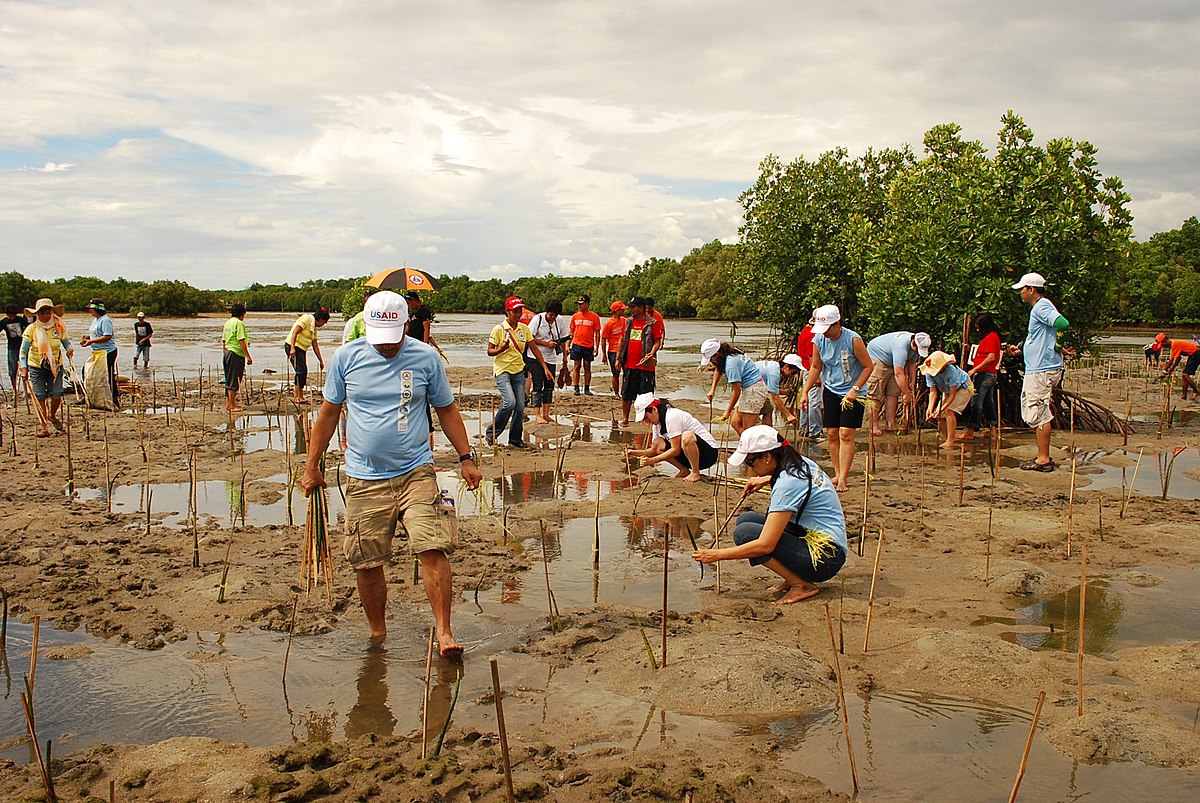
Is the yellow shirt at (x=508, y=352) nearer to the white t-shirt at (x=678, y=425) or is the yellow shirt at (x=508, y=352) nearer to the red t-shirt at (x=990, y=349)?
the white t-shirt at (x=678, y=425)

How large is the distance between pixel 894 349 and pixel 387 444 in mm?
8362

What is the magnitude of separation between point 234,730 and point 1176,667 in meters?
4.74

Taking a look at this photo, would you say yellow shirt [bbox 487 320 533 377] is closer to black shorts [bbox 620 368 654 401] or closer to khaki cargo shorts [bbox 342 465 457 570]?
black shorts [bbox 620 368 654 401]

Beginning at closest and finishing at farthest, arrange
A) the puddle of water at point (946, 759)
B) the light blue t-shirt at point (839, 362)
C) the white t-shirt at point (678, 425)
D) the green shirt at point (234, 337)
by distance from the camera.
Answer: the puddle of water at point (946, 759)
the light blue t-shirt at point (839, 362)
the white t-shirt at point (678, 425)
the green shirt at point (234, 337)

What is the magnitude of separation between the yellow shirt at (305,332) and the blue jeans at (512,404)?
486cm

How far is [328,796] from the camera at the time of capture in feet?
11.5

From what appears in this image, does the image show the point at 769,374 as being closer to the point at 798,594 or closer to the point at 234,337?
the point at 798,594

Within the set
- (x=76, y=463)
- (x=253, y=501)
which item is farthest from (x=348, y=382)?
(x=76, y=463)

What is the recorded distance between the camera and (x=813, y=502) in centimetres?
592

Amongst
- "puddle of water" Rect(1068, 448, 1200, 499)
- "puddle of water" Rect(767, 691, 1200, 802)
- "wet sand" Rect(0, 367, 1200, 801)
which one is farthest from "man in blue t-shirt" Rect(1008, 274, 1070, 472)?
"puddle of water" Rect(767, 691, 1200, 802)

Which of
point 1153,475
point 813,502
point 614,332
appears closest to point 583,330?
point 614,332

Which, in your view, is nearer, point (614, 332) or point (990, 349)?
point (990, 349)

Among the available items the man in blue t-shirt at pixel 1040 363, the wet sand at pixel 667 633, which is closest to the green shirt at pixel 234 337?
the wet sand at pixel 667 633

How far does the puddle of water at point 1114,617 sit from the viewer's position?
204 inches
